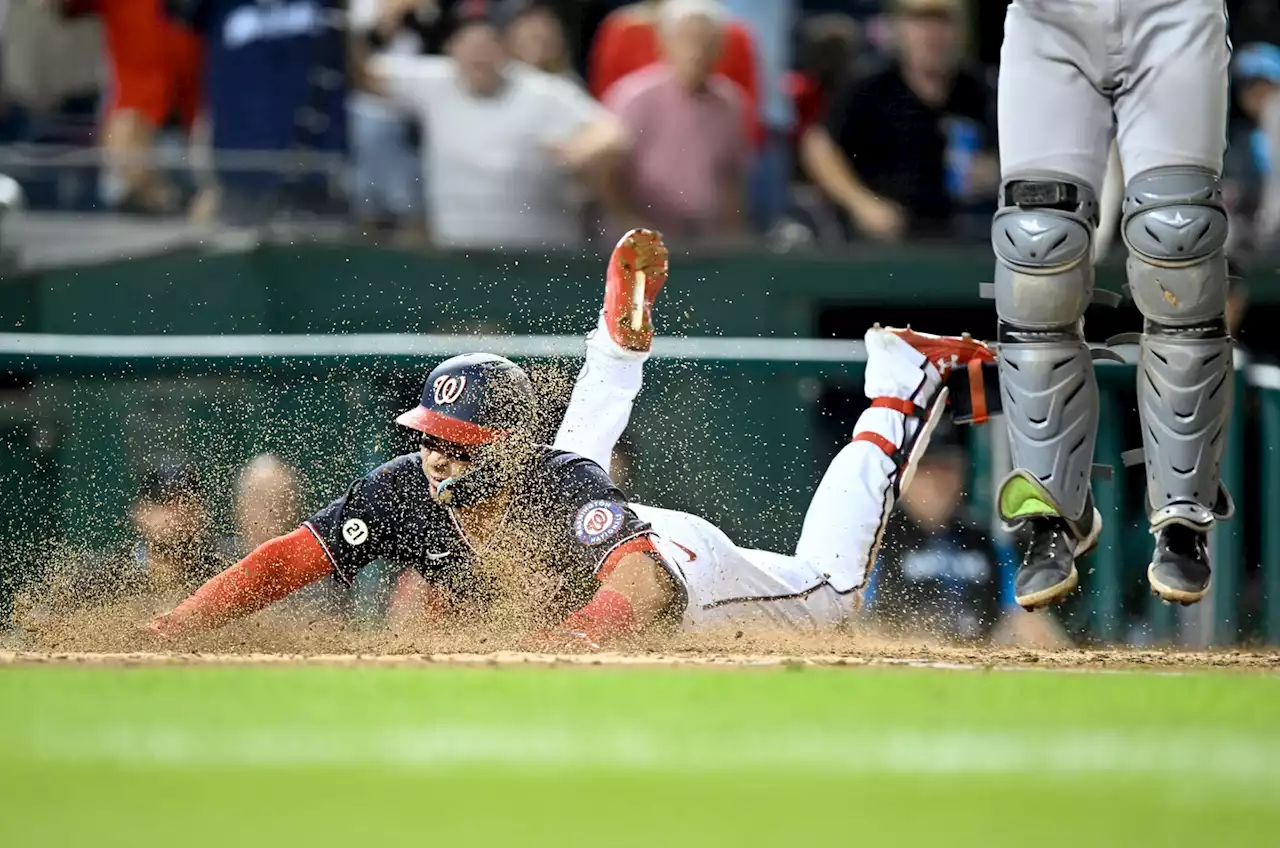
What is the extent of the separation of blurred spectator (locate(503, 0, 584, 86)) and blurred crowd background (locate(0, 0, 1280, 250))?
0.01m

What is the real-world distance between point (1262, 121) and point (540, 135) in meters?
3.61

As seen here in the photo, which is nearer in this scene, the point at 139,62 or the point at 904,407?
the point at 904,407

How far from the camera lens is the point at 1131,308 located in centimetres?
865

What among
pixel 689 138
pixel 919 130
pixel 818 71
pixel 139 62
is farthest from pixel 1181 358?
pixel 139 62

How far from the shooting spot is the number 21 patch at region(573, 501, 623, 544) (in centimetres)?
620

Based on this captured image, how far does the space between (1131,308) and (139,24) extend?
4861 mm

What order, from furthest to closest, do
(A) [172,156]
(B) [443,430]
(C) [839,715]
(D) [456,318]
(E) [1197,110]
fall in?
(A) [172,156], (D) [456,318], (B) [443,430], (E) [1197,110], (C) [839,715]

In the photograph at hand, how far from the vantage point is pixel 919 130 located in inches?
339

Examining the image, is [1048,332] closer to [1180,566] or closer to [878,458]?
[1180,566]

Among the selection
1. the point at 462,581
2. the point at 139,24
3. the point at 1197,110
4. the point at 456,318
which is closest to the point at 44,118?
the point at 139,24

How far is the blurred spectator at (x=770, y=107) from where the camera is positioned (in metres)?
9.12

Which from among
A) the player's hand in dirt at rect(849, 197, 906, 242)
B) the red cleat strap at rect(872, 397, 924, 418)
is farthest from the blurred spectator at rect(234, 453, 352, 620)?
the player's hand in dirt at rect(849, 197, 906, 242)

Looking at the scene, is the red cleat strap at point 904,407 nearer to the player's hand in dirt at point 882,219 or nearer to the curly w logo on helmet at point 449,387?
the curly w logo on helmet at point 449,387

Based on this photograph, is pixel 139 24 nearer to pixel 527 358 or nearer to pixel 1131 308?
pixel 527 358
